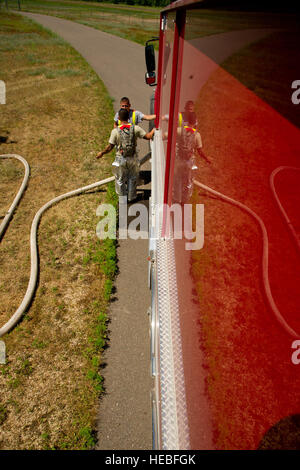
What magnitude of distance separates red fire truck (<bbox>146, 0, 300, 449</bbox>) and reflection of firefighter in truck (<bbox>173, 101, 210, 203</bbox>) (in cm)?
1

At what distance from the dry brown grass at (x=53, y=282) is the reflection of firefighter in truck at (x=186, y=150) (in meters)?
2.26

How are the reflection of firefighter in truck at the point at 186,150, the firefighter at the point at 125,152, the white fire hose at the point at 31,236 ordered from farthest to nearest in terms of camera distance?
the firefighter at the point at 125,152 → the white fire hose at the point at 31,236 → the reflection of firefighter in truck at the point at 186,150

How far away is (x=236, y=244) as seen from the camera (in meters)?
1.28

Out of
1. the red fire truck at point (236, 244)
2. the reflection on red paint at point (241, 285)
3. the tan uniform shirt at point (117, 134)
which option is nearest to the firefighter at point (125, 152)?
the tan uniform shirt at point (117, 134)

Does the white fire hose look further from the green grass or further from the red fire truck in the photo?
the green grass

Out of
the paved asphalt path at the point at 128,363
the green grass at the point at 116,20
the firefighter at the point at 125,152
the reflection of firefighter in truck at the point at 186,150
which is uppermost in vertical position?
the green grass at the point at 116,20

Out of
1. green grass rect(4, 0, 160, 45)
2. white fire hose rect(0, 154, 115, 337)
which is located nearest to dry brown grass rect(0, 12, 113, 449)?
white fire hose rect(0, 154, 115, 337)

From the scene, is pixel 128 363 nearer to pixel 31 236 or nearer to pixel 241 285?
pixel 241 285

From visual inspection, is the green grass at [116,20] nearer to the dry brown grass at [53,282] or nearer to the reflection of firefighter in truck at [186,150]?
the dry brown grass at [53,282]

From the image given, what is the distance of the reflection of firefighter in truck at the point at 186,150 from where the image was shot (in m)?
2.04

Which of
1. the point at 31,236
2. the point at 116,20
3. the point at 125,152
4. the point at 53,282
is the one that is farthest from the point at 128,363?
the point at 116,20

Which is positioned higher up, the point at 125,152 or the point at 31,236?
the point at 125,152

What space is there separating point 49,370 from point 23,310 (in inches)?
35.6

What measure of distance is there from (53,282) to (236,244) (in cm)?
356
